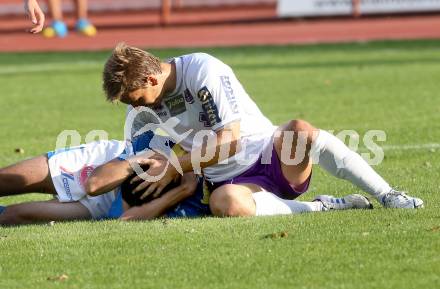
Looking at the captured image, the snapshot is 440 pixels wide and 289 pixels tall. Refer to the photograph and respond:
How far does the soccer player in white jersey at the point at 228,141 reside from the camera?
7.61 metres

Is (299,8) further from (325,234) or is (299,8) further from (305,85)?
(325,234)

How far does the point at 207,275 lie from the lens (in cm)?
616

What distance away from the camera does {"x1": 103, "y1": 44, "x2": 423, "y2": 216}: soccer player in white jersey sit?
300 inches

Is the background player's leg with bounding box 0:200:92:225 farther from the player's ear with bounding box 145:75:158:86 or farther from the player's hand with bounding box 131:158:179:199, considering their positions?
the player's ear with bounding box 145:75:158:86

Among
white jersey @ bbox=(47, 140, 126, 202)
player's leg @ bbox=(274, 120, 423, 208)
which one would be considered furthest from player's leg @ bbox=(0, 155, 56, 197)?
player's leg @ bbox=(274, 120, 423, 208)

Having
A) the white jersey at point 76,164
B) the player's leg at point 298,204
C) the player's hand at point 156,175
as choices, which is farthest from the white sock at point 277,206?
the white jersey at point 76,164

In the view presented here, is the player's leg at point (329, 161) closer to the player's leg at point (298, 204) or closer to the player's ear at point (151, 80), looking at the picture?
the player's leg at point (298, 204)

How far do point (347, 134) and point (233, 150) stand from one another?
16.0ft

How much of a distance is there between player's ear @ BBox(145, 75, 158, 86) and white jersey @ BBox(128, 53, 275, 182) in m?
0.20

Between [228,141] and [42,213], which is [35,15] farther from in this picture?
[228,141]

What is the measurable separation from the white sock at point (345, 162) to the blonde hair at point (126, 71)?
1193 millimetres

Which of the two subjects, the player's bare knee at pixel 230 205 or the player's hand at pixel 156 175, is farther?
the player's hand at pixel 156 175

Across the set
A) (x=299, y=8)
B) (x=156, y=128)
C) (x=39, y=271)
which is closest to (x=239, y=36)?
(x=299, y=8)

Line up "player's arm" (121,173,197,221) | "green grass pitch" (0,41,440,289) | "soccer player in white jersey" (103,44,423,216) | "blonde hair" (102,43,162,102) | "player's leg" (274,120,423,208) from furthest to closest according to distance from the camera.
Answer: "player's arm" (121,173,197,221) < "player's leg" (274,120,423,208) < "soccer player in white jersey" (103,44,423,216) < "blonde hair" (102,43,162,102) < "green grass pitch" (0,41,440,289)
